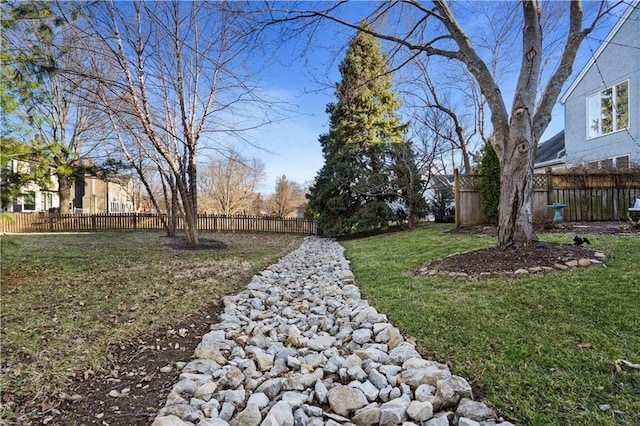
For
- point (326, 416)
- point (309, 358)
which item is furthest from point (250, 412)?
point (309, 358)

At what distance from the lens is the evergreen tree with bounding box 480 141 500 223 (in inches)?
332

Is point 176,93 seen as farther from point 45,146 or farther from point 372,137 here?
point 372,137

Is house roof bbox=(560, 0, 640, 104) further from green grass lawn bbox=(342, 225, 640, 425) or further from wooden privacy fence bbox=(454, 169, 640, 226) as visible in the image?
green grass lawn bbox=(342, 225, 640, 425)

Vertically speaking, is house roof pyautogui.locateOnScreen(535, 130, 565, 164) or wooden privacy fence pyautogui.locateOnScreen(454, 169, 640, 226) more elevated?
house roof pyautogui.locateOnScreen(535, 130, 565, 164)

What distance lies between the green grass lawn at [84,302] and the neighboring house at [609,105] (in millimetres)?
10891

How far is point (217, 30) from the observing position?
23.5 ft

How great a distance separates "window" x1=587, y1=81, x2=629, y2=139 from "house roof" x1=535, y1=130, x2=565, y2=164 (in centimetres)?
195

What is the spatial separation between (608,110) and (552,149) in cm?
427

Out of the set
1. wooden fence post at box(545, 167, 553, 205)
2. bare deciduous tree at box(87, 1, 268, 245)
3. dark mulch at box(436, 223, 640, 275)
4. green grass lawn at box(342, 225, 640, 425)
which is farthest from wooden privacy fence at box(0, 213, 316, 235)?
green grass lawn at box(342, 225, 640, 425)

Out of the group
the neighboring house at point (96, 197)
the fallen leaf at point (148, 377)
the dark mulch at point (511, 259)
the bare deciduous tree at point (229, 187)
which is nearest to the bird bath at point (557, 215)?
the dark mulch at point (511, 259)

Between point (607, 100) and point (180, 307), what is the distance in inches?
561

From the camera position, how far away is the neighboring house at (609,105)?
9695mm

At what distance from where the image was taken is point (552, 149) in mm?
15062

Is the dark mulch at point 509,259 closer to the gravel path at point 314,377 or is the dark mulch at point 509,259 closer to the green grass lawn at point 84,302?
the gravel path at point 314,377
